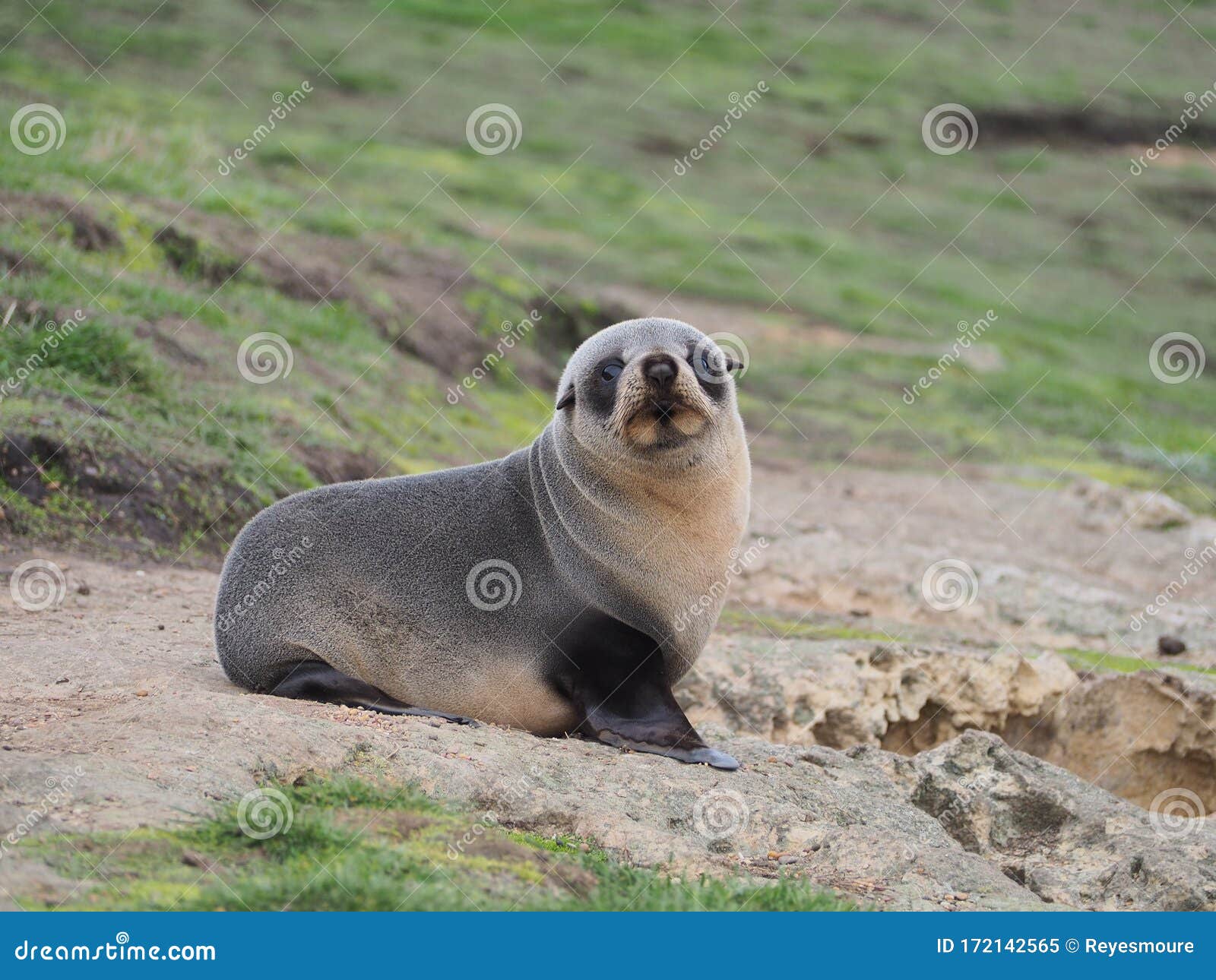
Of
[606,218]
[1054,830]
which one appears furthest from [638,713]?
[606,218]

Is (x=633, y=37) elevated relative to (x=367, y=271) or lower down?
elevated

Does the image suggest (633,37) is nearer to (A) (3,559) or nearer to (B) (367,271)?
(B) (367,271)

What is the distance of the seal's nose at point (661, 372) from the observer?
634 centimetres

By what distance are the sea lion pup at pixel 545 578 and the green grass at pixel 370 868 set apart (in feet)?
4.65

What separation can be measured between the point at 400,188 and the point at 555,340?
28.0 feet

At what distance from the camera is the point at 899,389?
814 inches

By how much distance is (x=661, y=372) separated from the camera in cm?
634

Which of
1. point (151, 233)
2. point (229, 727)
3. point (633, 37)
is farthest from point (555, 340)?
point (633, 37)

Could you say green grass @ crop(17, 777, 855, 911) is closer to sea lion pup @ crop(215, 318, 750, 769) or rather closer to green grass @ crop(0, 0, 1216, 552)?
sea lion pup @ crop(215, 318, 750, 769)

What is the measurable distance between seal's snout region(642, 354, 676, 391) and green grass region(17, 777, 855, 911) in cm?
210

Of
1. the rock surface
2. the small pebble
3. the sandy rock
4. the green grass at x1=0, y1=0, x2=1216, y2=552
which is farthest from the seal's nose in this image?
the small pebble

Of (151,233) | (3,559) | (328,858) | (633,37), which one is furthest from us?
(633,37)

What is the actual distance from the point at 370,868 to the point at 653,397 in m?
2.72

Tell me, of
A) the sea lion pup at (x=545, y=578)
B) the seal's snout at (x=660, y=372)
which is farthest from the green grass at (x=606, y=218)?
the seal's snout at (x=660, y=372)
